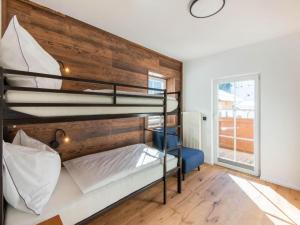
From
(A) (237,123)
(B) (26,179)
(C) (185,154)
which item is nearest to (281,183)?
(A) (237,123)

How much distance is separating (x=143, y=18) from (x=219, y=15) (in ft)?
3.08

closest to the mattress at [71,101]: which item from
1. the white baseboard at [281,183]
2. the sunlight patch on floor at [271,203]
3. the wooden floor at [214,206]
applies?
the wooden floor at [214,206]

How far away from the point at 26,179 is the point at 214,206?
2052mm

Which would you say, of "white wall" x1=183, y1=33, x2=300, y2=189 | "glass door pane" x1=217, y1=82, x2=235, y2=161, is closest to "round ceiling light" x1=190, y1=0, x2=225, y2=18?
"white wall" x1=183, y1=33, x2=300, y2=189

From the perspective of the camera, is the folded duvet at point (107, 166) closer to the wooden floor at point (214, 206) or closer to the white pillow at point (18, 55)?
the wooden floor at point (214, 206)

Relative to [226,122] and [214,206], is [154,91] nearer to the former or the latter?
[226,122]

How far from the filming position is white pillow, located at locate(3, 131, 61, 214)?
1.03 meters

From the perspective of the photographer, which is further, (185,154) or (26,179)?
(185,154)

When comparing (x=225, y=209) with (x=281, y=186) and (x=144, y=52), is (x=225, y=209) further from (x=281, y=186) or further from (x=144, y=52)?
(x=144, y=52)

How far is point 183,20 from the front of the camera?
6.76 ft

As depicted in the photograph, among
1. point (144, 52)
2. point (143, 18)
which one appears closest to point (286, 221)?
point (143, 18)

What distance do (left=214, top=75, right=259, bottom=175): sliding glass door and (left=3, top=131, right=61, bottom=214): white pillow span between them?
3.09m

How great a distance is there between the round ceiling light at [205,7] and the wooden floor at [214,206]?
237cm

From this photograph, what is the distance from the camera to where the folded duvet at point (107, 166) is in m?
1.43
